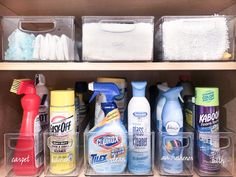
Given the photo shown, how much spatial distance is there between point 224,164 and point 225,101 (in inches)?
8.4

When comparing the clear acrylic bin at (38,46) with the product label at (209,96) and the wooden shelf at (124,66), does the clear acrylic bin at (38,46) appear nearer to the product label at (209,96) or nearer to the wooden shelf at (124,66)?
the wooden shelf at (124,66)

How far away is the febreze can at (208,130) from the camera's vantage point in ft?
2.10

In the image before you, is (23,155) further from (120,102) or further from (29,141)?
(120,102)

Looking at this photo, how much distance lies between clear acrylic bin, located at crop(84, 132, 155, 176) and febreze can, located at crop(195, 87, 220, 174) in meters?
0.13

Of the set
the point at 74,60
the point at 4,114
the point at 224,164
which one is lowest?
the point at 224,164

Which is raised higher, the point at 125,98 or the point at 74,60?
the point at 74,60

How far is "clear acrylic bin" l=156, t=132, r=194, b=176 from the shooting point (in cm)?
64

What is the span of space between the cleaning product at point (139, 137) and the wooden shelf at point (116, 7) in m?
0.26

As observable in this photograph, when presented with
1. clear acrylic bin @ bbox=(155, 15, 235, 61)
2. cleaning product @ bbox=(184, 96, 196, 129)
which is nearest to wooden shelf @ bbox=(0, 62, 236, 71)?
clear acrylic bin @ bbox=(155, 15, 235, 61)

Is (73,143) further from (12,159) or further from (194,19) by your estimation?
(194,19)

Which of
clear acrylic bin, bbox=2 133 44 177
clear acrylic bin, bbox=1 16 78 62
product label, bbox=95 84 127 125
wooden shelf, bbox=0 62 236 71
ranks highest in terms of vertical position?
clear acrylic bin, bbox=1 16 78 62

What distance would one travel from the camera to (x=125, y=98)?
853 mm

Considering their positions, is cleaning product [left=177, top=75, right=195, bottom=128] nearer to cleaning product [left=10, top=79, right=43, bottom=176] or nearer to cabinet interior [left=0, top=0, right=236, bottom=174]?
cabinet interior [left=0, top=0, right=236, bottom=174]

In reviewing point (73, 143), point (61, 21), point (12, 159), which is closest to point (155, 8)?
point (61, 21)
